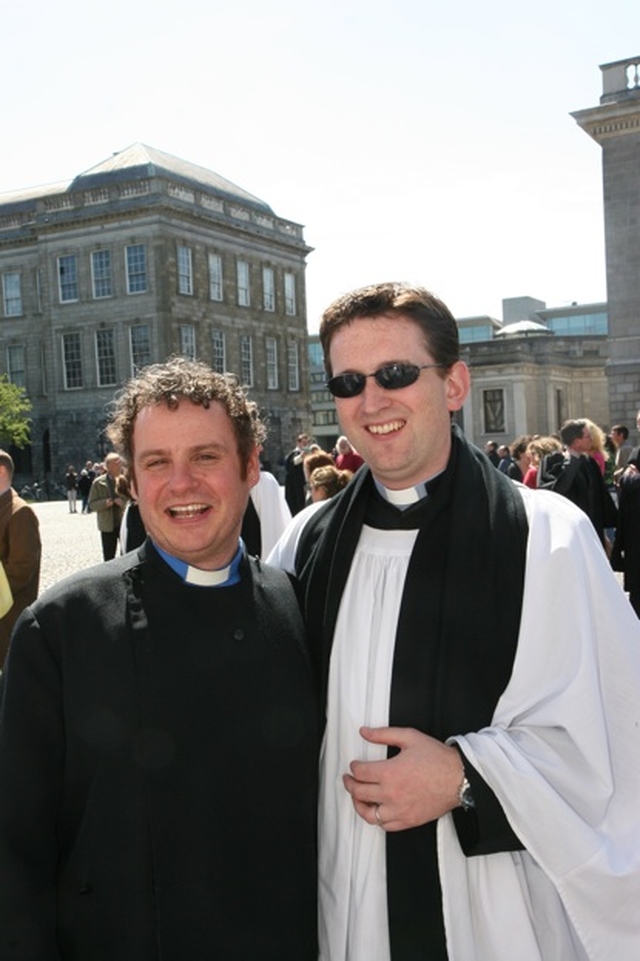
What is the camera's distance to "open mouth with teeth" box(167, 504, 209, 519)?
2357mm

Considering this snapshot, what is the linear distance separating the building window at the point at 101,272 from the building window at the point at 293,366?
40.1 ft

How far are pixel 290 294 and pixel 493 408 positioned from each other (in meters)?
24.4

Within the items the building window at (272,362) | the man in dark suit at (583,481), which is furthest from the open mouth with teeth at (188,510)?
the building window at (272,362)

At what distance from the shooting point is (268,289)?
56438 millimetres

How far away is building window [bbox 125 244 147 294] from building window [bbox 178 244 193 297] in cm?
185

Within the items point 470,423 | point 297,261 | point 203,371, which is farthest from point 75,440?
point 203,371

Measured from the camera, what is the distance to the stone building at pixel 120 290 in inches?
1924

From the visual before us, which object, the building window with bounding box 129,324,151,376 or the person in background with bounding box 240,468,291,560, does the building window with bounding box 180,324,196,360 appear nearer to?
the building window with bounding box 129,324,151,376

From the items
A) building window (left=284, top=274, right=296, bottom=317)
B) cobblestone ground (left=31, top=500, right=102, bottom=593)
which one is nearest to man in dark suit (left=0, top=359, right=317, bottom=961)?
cobblestone ground (left=31, top=500, right=102, bottom=593)

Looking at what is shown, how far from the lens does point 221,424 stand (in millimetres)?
2443

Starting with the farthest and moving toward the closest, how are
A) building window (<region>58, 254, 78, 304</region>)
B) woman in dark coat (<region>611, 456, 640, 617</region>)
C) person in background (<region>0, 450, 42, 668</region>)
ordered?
building window (<region>58, 254, 78, 304</region>), woman in dark coat (<region>611, 456, 640, 617</region>), person in background (<region>0, 450, 42, 668</region>)

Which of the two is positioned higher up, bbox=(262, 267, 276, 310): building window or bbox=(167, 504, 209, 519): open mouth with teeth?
bbox=(262, 267, 276, 310): building window

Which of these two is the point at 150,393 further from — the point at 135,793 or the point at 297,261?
the point at 297,261

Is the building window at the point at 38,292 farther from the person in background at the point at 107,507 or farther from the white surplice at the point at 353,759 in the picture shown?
the white surplice at the point at 353,759
